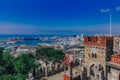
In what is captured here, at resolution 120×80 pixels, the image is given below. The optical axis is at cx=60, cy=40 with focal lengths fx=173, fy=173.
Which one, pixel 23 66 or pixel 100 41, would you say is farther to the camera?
pixel 23 66

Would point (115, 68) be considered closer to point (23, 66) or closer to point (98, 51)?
point (98, 51)

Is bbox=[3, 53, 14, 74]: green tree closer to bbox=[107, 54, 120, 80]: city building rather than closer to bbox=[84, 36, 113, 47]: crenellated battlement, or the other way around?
bbox=[84, 36, 113, 47]: crenellated battlement

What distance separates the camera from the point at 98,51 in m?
25.5

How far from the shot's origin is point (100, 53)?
82.5 feet

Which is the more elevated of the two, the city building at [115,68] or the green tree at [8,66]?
the city building at [115,68]

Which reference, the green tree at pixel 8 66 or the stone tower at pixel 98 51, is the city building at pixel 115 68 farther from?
the green tree at pixel 8 66

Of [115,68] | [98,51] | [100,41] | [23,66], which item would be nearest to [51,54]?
[23,66]

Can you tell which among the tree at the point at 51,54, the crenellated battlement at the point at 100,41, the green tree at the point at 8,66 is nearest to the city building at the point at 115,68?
the crenellated battlement at the point at 100,41

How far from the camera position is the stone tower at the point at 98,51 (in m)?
24.0

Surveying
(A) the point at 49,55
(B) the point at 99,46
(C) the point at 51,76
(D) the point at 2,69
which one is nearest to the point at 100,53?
(B) the point at 99,46

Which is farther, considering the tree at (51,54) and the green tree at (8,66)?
the tree at (51,54)

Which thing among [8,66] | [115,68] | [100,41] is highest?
[100,41]

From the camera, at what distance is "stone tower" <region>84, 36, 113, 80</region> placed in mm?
24036

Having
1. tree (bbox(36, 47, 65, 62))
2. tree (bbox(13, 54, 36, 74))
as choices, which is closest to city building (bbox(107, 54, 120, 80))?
tree (bbox(13, 54, 36, 74))
